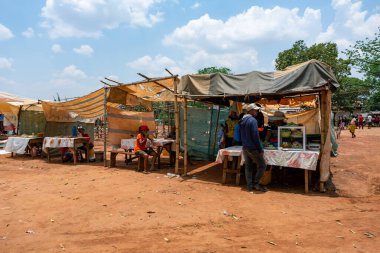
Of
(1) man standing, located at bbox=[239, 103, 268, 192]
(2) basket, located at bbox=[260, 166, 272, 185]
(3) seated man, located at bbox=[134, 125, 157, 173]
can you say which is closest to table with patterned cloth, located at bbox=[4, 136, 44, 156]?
(3) seated man, located at bbox=[134, 125, 157, 173]

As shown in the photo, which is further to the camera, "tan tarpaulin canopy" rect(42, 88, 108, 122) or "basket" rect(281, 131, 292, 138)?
"tan tarpaulin canopy" rect(42, 88, 108, 122)

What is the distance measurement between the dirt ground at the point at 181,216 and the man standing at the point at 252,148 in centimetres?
36

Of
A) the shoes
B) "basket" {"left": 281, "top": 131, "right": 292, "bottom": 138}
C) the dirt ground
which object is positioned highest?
"basket" {"left": 281, "top": 131, "right": 292, "bottom": 138}

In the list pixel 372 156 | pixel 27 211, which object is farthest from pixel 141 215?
pixel 372 156

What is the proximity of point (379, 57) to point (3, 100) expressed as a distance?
97.4ft

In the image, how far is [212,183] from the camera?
7.59 metres

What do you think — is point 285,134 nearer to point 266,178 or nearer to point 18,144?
point 266,178

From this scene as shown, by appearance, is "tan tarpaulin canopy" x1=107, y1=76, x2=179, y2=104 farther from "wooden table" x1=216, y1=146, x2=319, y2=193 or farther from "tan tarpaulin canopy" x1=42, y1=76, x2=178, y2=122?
"wooden table" x1=216, y1=146, x2=319, y2=193

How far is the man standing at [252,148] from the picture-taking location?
653 cm

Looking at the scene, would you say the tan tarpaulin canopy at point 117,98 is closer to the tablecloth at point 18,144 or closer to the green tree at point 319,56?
the tablecloth at point 18,144

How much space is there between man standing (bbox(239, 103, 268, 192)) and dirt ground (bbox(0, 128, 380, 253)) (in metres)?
0.36

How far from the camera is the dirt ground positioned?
3.88 m

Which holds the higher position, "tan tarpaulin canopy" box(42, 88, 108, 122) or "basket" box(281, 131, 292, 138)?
"tan tarpaulin canopy" box(42, 88, 108, 122)

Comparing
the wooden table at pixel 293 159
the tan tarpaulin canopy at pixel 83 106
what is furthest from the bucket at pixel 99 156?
the wooden table at pixel 293 159
